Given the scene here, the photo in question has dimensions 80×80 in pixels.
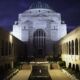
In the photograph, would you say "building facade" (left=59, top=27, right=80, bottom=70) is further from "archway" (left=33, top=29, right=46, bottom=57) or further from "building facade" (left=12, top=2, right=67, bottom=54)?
"building facade" (left=12, top=2, right=67, bottom=54)

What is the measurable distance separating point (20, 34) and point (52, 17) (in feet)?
27.1

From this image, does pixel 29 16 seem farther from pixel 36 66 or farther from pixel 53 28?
pixel 36 66

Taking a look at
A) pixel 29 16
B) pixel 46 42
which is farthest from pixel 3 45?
pixel 29 16

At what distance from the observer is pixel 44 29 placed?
7188 centimetres

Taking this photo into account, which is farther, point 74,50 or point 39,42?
point 39,42

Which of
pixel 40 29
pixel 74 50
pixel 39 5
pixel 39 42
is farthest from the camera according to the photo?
pixel 39 5

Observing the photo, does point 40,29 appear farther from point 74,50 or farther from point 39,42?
point 74,50

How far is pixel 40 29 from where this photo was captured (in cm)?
7125

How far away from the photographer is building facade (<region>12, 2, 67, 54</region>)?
7075 centimetres

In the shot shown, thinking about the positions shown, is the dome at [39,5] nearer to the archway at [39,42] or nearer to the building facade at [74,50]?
the archway at [39,42]

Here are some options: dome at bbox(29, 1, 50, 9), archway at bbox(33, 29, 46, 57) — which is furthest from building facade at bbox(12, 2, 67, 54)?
dome at bbox(29, 1, 50, 9)

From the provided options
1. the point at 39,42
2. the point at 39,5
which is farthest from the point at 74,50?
the point at 39,5

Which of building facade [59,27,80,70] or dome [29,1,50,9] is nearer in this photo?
building facade [59,27,80,70]

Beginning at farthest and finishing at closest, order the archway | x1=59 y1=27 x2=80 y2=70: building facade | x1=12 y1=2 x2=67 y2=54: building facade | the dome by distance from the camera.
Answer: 1. the dome
2. x1=12 y1=2 x2=67 y2=54: building facade
3. the archway
4. x1=59 y1=27 x2=80 y2=70: building facade
